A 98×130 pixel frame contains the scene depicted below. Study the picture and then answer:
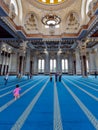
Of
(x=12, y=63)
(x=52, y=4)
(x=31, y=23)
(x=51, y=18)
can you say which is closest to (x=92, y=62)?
(x=52, y=4)

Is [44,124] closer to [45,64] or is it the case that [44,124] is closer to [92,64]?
[92,64]

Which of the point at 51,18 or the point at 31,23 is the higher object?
the point at 31,23

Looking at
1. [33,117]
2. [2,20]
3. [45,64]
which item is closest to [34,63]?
[45,64]

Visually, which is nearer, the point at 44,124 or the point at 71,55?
the point at 44,124

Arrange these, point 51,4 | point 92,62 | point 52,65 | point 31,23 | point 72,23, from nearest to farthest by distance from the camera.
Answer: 1. point 51,4
2. point 72,23
3. point 31,23
4. point 92,62
5. point 52,65

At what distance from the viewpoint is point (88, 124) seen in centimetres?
184

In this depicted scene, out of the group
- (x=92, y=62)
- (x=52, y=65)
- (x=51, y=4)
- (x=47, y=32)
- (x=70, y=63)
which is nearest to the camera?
(x=51, y=4)

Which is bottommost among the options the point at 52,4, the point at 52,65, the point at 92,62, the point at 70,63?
the point at 52,65

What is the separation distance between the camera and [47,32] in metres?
16.5

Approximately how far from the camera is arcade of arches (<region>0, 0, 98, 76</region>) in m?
10.9

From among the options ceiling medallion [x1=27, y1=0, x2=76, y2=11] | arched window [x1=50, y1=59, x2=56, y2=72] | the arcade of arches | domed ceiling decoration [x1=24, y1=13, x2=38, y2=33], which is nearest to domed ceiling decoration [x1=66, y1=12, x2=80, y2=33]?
the arcade of arches

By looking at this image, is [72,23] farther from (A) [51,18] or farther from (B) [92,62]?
(B) [92,62]

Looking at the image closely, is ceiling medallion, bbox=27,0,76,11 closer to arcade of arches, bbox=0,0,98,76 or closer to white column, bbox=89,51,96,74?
arcade of arches, bbox=0,0,98,76

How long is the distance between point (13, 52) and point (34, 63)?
5.83 m
